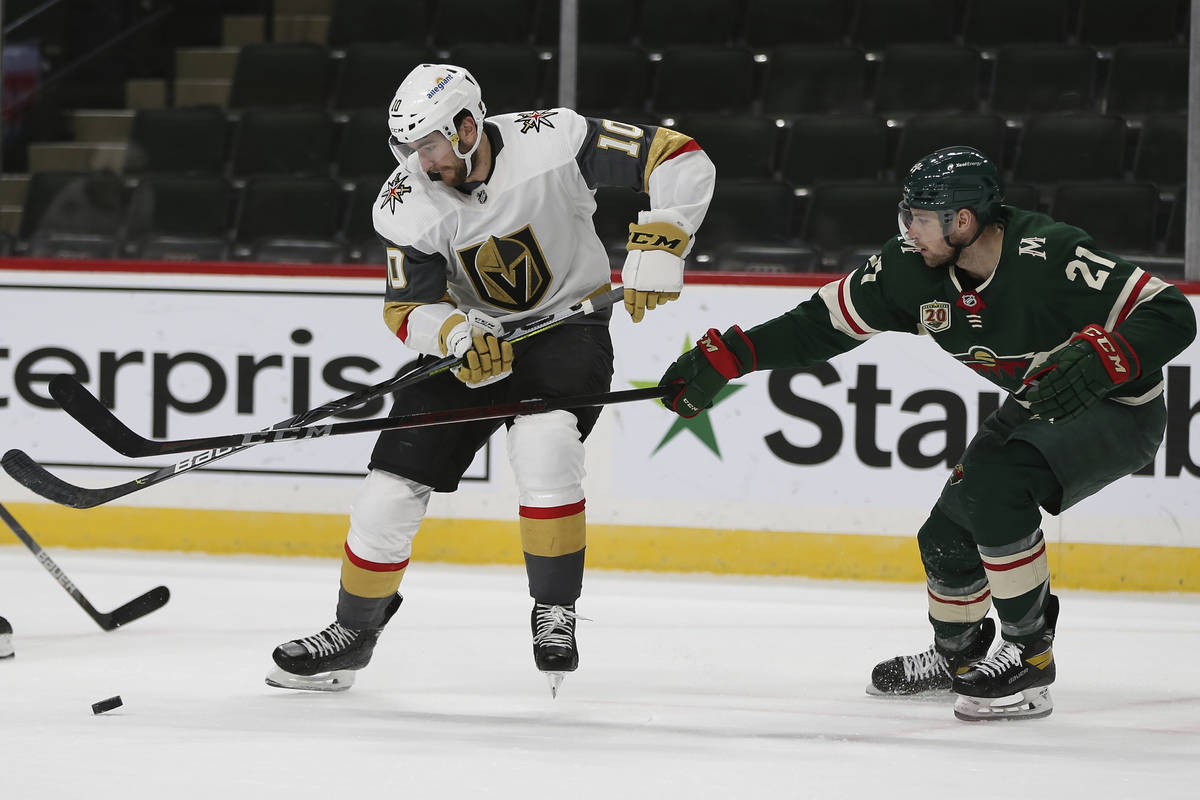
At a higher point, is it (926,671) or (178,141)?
(178,141)

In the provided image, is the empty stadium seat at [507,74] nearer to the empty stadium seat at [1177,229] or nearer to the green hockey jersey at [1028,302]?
the empty stadium seat at [1177,229]

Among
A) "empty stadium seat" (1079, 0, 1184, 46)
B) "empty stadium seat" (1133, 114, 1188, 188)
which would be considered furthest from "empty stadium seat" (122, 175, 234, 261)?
"empty stadium seat" (1079, 0, 1184, 46)

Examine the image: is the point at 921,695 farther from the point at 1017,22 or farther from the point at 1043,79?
the point at 1017,22

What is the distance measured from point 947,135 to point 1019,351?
2561 mm

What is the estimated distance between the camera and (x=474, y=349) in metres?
2.74

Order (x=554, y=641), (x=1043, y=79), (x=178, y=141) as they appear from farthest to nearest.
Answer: (x=178, y=141) → (x=1043, y=79) → (x=554, y=641)

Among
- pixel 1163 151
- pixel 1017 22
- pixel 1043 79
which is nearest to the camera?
pixel 1163 151

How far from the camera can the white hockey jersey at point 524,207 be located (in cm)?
283

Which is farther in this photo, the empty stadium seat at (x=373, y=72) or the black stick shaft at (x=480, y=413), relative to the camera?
the empty stadium seat at (x=373, y=72)

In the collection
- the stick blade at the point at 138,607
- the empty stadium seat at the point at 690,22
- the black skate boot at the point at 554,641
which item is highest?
the empty stadium seat at the point at 690,22

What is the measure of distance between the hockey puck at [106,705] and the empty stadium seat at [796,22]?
3762 millimetres

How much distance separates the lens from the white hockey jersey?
283cm

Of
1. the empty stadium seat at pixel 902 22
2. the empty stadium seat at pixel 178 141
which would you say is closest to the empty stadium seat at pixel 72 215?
the empty stadium seat at pixel 178 141

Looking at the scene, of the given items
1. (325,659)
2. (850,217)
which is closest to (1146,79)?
(850,217)
